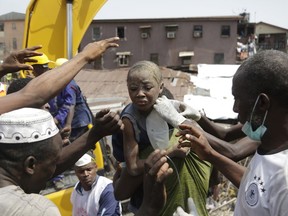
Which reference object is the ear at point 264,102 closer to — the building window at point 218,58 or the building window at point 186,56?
the building window at point 186,56

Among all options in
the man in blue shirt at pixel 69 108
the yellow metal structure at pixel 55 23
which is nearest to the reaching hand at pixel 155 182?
the man in blue shirt at pixel 69 108

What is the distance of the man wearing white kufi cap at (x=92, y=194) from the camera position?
11.7ft

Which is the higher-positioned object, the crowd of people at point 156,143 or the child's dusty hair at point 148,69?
the child's dusty hair at point 148,69

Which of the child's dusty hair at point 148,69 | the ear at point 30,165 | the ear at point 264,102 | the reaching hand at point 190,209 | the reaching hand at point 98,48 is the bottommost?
the reaching hand at point 190,209

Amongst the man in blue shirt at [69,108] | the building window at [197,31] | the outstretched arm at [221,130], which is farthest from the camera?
the building window at [197,31]

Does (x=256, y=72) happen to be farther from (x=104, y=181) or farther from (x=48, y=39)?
(x=48, y=39)

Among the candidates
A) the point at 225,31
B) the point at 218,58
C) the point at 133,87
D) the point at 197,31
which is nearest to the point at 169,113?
the point at 133,87

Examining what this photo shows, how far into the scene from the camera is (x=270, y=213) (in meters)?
1.70

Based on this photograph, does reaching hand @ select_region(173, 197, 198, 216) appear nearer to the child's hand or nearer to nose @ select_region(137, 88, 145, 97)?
the child's hand

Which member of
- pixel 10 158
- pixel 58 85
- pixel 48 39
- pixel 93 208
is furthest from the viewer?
pixel 48 39

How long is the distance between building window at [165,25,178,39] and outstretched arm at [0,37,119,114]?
28383 millimetres

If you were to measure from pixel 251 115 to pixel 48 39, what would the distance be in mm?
4071

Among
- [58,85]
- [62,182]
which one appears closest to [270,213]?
[58,85]

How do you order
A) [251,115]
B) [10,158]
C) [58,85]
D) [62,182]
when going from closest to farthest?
[10,158] → [251,115] → [58,85] → [62,182]
